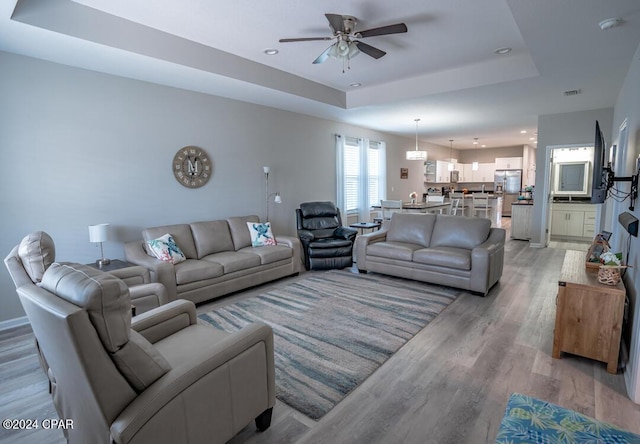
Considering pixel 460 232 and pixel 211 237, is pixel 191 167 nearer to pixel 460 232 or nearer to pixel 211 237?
pixel 211 237

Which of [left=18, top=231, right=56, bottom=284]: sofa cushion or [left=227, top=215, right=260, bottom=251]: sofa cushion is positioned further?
[left=227, top=215, right=260, bottom=251]: sofa cushion

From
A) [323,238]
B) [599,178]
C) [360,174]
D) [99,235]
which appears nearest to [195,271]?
[99,235]

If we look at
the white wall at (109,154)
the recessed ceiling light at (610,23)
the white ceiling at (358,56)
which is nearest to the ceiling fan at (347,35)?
the white ceiling at (358,56)

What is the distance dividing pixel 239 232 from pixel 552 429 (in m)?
4.13

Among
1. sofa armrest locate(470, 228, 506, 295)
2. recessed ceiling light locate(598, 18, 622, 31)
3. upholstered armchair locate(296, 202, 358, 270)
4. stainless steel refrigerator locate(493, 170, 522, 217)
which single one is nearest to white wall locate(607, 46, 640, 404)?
recessed ceiling light locate(598, 18, 622, 31)

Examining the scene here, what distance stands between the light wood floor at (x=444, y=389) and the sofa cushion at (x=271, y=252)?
2237 millimetres

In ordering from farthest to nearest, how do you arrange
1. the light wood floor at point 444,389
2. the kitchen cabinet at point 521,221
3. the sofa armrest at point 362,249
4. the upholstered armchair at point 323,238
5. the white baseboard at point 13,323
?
the kitchen cabinet at point 521,221 → the upholstered armchair at point 323,238 → the sofa armrest at point 362,249 → the white baseboard at point 13,323 → the light wood floor at point 444,389

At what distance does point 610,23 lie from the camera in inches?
105

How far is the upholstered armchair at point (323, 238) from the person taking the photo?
524cm

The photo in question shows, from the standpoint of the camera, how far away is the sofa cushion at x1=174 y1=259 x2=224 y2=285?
363 cm

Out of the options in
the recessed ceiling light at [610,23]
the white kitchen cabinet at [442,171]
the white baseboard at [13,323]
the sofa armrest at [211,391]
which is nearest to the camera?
the sofa armrest at [211,391]

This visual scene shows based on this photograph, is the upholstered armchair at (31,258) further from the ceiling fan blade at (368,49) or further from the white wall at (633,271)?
the white wall at (633,271)

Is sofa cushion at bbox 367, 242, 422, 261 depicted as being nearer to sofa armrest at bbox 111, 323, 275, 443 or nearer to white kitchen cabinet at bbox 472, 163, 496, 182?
sofa armrest at bbox 111, 323, 275, 443

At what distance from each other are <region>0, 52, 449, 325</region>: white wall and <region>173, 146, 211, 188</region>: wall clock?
80 millimetres
